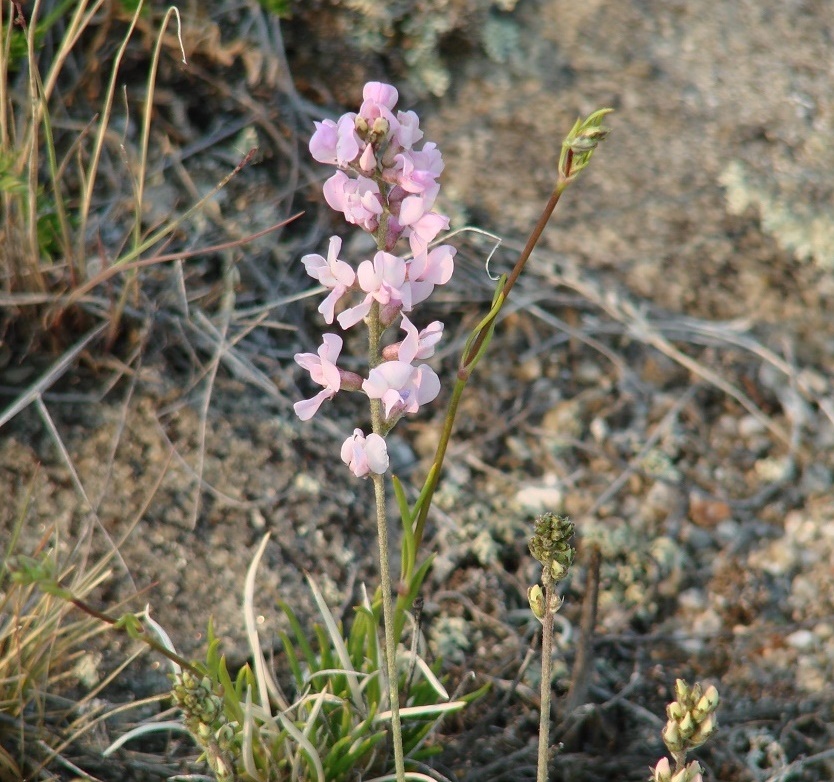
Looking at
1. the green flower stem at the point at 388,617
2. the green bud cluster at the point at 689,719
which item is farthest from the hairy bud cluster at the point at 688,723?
the green flower stem at the point at 388,617

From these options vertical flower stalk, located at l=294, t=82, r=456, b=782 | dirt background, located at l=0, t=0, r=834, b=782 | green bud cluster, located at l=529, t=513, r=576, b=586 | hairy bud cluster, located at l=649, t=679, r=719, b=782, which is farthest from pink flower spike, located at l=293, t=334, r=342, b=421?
dirt background, located at l=0, t=0, r=834, b=782

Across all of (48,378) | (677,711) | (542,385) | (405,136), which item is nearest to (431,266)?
(405,136)

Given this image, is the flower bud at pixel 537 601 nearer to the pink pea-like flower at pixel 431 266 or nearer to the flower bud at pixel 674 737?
the flower bud at pixel 674 737

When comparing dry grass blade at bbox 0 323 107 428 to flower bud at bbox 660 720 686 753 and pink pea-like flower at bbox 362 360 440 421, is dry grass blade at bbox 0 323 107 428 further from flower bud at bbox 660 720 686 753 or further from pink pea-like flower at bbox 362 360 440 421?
flower bud at bbox 660 720 686 753

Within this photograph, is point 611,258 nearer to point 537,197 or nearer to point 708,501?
point 537,197

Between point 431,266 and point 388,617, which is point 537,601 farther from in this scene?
point 431,266
